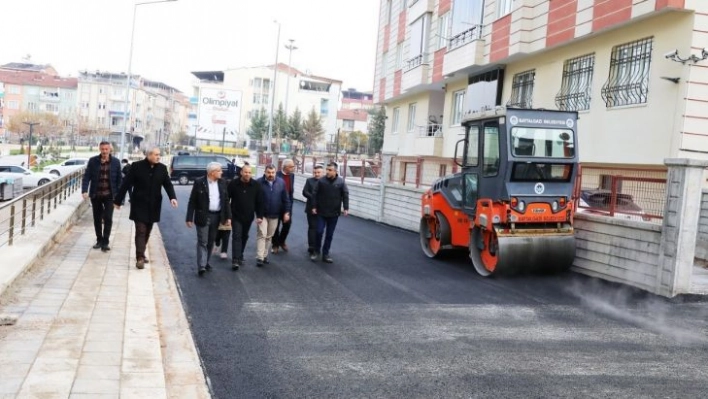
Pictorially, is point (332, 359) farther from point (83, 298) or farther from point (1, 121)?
point (1, 121)

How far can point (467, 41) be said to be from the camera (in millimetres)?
22125

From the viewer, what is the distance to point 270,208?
36.7ft

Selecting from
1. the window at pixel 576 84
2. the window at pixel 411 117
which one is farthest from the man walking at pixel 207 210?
the window at pixel 411 117

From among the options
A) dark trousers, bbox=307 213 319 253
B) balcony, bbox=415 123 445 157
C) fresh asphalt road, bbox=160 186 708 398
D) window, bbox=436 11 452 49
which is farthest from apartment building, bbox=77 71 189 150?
fresh asphalt road, bbox=160 186 708 398

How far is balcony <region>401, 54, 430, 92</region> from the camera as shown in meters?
26.6

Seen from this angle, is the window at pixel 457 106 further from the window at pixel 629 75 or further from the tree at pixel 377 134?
the tree at pixel 377 134

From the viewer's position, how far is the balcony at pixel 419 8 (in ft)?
88.5

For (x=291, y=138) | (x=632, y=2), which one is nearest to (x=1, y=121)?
(x=291, y=138)

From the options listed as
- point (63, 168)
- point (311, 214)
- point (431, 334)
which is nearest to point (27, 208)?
point (311, 214)

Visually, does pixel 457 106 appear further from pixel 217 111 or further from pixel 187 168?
pixel 217 111

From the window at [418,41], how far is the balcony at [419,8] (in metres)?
0.21

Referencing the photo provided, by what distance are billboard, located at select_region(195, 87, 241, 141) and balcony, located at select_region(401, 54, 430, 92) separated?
25.8 meters

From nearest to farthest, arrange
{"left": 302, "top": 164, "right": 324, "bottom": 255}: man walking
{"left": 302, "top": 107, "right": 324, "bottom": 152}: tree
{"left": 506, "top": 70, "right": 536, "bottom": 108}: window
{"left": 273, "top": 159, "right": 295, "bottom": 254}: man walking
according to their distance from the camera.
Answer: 1. {"left": 302, "top": 164, "right": 324, "bottom": 255}: man walking
2. {"left": 273, "top": 159, "right": 295, "bottom": 254}: man walking
3. {"left": 506, "top": 70, "right": 536, "bottom": 108}: window
4. {"left": 302, "top": 107, "right": 324, "bottom": 152}: tree

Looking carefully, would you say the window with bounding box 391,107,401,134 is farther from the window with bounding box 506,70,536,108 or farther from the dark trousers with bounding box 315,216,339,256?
the dark trousers with bounding box 315,216,339,256
